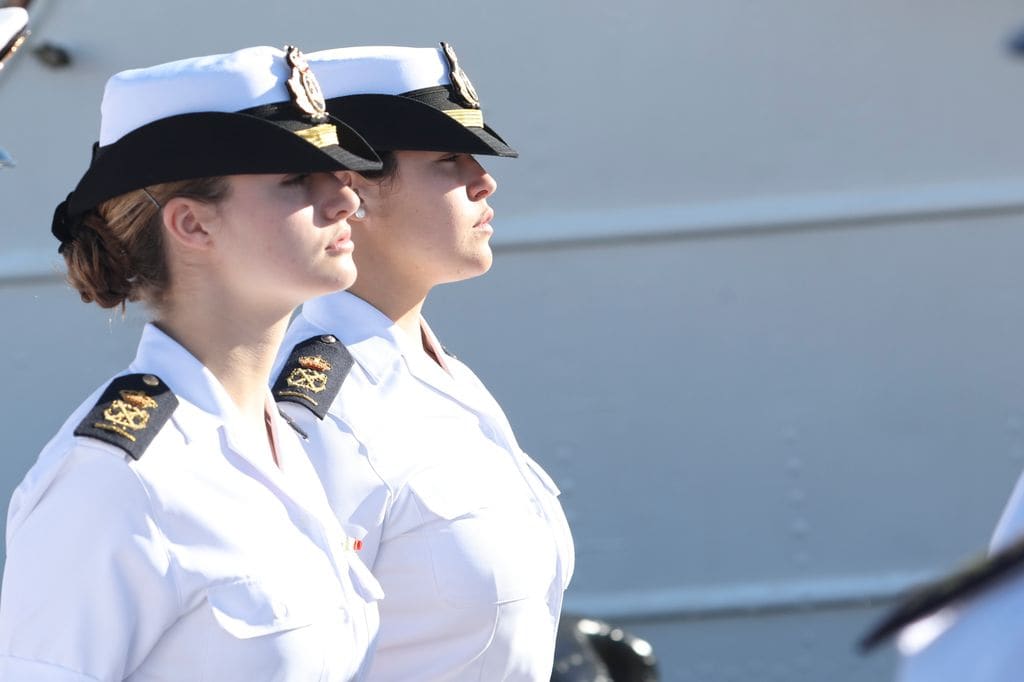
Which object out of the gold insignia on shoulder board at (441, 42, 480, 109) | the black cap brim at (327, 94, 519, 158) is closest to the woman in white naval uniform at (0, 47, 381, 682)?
the black cap brim at (327, 94, 519, 158)

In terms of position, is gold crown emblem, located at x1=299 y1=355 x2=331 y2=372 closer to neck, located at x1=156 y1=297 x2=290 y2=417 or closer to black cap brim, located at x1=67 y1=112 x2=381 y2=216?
neck, located at x1=156 y1=297 x2=290 y2=417

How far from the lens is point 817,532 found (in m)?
3.72

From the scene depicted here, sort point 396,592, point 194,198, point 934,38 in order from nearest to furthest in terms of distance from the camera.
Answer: point 194,198 → point 396,592 → point 934,38

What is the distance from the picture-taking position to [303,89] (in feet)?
5.78

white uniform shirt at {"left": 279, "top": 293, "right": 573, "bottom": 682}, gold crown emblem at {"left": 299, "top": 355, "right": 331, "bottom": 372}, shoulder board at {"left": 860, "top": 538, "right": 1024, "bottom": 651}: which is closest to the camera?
shoulder board at {"left": 860, "top": 538, "right": 1024, "bottom": 651}

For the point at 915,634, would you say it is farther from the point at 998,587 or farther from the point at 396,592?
the point at 396,592

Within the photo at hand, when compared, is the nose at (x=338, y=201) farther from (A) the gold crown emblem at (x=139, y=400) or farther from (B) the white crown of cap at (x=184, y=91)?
(A) the gold crown emblem at (x=139, y=400)

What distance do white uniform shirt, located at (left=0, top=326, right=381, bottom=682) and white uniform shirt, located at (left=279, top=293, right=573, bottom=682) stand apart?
9.5 inches

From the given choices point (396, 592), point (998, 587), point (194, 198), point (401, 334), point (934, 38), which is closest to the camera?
point (998, 587)

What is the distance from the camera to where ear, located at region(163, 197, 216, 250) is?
167cm

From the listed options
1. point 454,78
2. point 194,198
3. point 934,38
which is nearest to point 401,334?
point 454,78

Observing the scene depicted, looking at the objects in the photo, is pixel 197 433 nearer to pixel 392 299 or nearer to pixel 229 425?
pixel 229 425

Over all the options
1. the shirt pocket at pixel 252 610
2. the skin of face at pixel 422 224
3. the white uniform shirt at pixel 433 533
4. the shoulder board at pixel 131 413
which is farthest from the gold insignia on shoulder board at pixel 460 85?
the shirt pocket at pixel 252 610

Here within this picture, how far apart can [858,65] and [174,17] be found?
1.61 m
